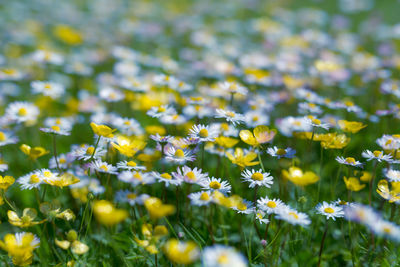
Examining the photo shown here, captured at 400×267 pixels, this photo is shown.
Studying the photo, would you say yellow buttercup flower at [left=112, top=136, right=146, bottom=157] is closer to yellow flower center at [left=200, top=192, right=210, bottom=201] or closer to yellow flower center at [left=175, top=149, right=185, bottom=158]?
yellow flower center at [left=175, top=149, right=185, bottom=158]

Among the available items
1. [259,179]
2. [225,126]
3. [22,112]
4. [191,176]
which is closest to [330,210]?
[259,179]

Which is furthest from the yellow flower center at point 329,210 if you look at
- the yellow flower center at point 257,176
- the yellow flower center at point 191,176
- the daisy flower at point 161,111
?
the daisy flower at point 161,111

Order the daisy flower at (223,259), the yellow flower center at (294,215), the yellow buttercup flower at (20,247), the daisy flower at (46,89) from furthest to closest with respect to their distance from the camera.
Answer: the daisy flower at (46,89) → the yellow flower center at (294,215) → the yellow buttercup flower at (20,247) → the daisy flower at (223,259)

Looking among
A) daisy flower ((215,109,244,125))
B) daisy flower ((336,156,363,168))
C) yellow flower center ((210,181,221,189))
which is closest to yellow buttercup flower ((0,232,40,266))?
yellow flower center ((210,181,221,189))

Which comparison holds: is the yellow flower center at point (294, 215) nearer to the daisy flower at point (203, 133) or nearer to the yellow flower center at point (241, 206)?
the yellow flower center at point (241, 206)

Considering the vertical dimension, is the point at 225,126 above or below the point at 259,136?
below

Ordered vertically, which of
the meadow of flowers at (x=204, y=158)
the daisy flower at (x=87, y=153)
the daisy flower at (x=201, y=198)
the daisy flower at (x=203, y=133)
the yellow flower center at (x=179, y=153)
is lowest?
the meadow of flowers at (x=204, y=158)

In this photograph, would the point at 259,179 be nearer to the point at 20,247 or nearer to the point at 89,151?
the point at 89,151

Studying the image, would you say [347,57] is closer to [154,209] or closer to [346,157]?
[346,157]
